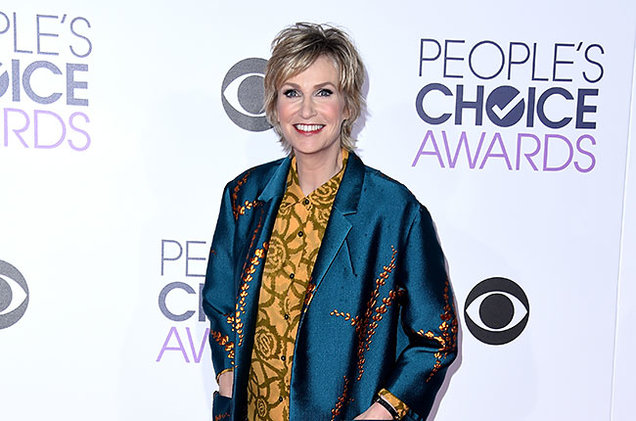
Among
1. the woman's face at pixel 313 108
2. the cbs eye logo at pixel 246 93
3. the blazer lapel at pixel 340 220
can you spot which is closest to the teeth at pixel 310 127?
the woman's face at pixel 313 108

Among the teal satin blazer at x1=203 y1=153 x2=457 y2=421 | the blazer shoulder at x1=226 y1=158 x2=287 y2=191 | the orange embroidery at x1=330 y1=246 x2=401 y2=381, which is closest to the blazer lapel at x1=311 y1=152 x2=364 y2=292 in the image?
the teal satin blazer at x1=203 y1=153 x2=457 y2=421

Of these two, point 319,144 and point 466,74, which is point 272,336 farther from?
point 466,74

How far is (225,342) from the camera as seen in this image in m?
1.61

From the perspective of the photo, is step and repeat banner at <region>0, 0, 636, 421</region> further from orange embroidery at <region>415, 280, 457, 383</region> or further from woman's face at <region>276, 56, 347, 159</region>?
orange embroidery at <region>415, 280, 457, 383</region>

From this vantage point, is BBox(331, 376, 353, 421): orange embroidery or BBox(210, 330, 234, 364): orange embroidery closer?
BBox(331, 376, 353, 421): orange embroidery

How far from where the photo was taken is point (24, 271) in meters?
1.90

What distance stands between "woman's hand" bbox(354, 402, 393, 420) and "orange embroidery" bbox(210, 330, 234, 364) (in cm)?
41

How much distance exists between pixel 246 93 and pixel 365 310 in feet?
2.75

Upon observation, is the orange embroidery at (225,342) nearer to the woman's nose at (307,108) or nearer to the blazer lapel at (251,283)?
the blazer lapel at (251,283)

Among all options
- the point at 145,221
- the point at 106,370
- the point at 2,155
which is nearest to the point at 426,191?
the point at 145,221

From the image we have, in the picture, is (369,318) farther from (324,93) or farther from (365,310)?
(324,93)

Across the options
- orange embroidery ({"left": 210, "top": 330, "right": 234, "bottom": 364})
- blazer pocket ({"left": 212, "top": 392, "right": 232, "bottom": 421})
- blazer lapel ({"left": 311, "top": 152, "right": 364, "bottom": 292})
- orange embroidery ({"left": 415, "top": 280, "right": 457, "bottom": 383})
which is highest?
blazer lapel ({"left": 311, "top": 152, "right": 364, "bottom": 292})

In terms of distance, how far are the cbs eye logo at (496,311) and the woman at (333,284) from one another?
619mm

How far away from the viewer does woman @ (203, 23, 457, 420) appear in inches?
54.6
